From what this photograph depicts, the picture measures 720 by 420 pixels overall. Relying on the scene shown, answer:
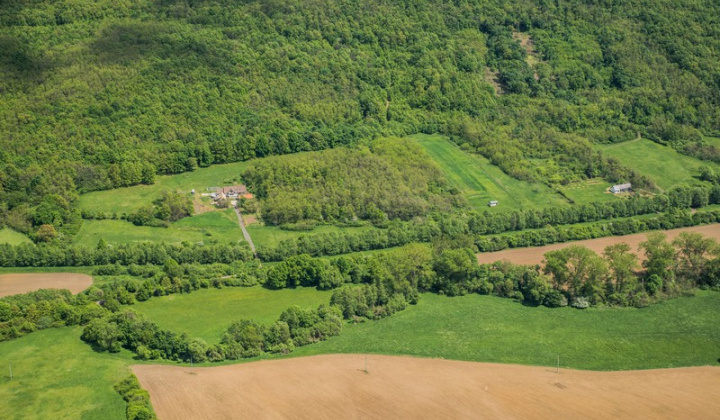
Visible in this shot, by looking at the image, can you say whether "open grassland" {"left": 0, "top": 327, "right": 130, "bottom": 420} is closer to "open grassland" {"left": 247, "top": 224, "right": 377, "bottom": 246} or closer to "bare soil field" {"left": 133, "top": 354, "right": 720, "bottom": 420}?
"bare soil field" {"left": 133, "top": 354, "right": 720, "bottom": 420}

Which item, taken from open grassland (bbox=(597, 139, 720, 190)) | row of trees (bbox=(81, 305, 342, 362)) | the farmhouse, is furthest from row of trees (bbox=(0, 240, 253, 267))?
open grassland (bbox=(597, 139, 720, 190))

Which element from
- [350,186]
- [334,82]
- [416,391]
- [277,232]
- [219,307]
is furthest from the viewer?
[334,82]

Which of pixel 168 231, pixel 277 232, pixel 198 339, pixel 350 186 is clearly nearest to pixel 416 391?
pixel 198 339

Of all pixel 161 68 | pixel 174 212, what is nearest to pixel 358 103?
pixel 161 68

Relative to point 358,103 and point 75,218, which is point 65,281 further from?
point 358,103

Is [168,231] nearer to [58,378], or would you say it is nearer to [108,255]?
[108,255]

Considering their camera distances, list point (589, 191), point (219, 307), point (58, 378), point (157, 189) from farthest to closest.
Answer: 1. point (589, 191)
2. point (157, 189)
3. point (219, 307)
4. point (58, 378)

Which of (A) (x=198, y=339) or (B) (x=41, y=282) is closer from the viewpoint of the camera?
(A) (x=198, y=339)
